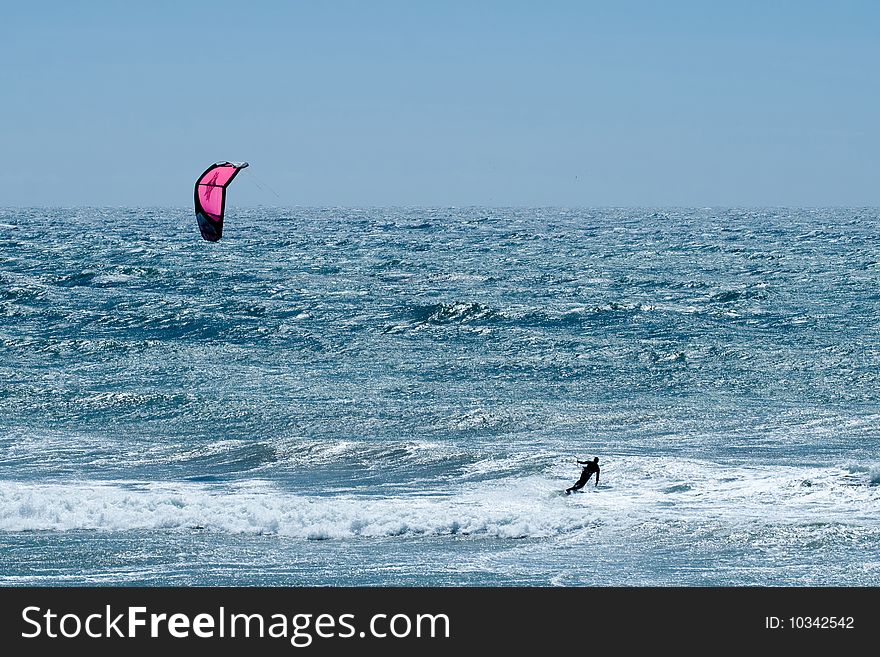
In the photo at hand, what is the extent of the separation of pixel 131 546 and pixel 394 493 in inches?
206

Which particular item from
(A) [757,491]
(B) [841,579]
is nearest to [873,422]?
(A) [757,491]

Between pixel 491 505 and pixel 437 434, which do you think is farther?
pixel 437 434

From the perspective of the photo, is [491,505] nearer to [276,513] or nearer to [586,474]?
[586,474]

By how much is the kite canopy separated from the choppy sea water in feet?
16.0

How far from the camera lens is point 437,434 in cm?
2492

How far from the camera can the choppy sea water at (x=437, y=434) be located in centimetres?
1666

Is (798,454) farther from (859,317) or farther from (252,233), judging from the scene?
(252,233)

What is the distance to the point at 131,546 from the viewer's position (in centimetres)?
1717

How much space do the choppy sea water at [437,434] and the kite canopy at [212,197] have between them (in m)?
4.87

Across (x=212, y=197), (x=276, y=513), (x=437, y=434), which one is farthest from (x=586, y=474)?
(x=212, y=197)

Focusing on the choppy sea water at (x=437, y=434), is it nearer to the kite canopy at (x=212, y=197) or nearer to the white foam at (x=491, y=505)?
the white foam at (x=491, y=505)

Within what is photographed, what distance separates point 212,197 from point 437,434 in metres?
7.51

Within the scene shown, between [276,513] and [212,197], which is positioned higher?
[212,197]

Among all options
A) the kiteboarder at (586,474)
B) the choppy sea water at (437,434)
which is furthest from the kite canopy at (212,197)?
the kiteboarder at (586,474)
